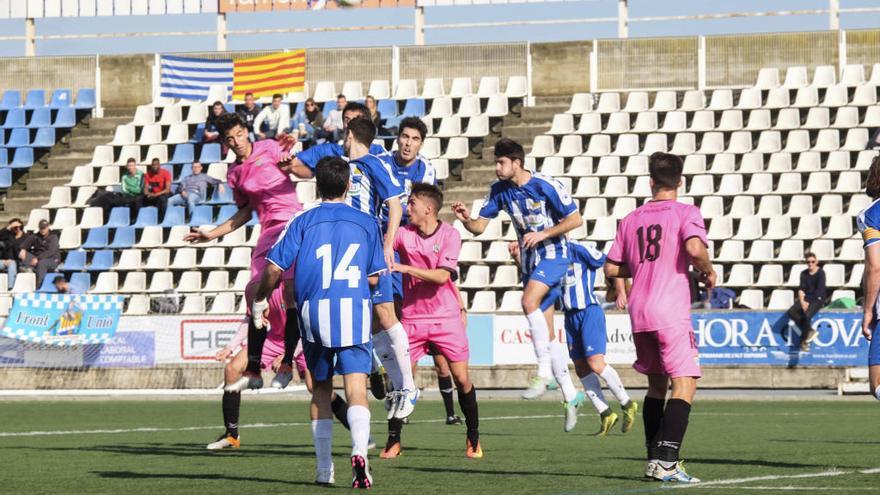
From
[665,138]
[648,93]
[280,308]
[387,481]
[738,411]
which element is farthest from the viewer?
[648,93]

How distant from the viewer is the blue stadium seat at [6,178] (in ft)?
111

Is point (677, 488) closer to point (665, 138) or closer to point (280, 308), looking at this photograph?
point (280, 308)

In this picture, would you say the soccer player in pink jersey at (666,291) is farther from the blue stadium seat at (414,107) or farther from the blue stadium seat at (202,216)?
the blue stadium seat at (414,107)

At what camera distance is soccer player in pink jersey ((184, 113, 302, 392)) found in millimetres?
12203

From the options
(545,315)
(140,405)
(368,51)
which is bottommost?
(140,405)

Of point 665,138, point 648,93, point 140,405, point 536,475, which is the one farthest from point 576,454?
point 648,93

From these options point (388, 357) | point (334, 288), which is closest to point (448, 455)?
point (388, 357)

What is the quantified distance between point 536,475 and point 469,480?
0.48 metres

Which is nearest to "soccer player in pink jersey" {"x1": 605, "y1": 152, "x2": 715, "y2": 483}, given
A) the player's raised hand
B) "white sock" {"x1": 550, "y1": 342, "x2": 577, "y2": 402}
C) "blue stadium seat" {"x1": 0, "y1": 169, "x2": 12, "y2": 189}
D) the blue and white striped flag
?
the player's raised hand

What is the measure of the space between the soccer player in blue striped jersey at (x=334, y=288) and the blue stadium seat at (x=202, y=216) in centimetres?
2146

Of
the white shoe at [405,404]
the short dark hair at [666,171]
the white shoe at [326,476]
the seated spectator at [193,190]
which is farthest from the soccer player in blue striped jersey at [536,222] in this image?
the seated spectator at [193,190]

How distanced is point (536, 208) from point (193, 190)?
18137 millimetres

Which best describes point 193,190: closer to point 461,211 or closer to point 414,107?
point 414,107

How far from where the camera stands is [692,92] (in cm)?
3177
